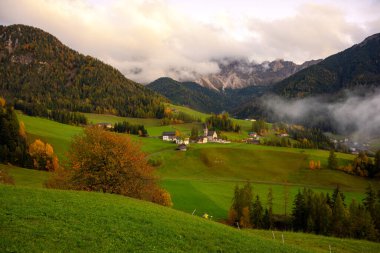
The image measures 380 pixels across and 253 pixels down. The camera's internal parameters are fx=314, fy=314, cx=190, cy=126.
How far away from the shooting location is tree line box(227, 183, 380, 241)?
6562 cm

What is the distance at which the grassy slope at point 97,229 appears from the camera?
20344 millimetres

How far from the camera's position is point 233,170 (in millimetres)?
142875

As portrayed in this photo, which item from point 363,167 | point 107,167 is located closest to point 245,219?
point 107,167

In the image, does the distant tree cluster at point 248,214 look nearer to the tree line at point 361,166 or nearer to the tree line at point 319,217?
the tree line at point 319,217

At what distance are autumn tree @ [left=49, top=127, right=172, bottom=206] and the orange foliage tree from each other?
215 ft

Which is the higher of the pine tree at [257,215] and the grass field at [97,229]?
the grass field at [97,229]

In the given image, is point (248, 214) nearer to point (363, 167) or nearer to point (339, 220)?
point (339, 220)

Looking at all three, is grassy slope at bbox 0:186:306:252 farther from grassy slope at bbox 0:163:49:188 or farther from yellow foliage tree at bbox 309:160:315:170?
yellow foliage tree at bbox 309:160:315:170

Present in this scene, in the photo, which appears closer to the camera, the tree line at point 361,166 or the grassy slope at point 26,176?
the grassy slope at point 26,176

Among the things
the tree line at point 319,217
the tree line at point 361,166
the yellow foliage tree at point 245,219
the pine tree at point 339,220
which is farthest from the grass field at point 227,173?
the pine tree at point 339,220

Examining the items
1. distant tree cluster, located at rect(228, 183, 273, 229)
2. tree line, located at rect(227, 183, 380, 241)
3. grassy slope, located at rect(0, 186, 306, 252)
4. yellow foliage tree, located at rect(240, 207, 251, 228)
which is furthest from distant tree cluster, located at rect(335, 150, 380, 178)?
grassy slope, located at rect(0, 186, 306, 252)

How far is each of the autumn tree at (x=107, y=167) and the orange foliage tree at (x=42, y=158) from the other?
215ft

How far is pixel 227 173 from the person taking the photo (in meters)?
140

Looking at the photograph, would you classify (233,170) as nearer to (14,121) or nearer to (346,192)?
(346,192)
